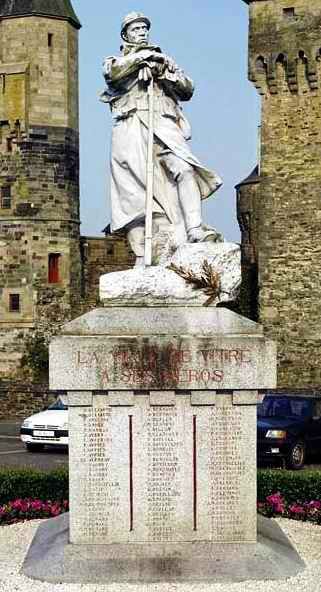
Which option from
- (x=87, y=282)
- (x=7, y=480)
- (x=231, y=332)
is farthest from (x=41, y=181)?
(x=231, y=332)

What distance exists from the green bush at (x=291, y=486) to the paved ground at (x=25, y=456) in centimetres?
778

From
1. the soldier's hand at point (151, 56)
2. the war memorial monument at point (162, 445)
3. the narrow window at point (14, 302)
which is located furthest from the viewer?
the narrow window at point (14, 302)

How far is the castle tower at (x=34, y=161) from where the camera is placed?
45625mm

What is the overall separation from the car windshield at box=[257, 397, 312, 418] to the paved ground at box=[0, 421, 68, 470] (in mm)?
3686

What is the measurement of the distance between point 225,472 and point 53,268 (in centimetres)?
3585

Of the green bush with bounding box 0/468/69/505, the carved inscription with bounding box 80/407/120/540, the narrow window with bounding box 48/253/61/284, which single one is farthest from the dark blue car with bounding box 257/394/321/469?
the narrow window with bounding box 48/253/61/284

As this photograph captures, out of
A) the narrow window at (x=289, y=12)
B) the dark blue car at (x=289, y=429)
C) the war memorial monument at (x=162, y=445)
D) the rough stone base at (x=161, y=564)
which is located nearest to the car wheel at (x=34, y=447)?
the dark blue car at (x=289, y=429)

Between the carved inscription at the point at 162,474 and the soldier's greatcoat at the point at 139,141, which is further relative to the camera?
the soldier's greatcoat at the point at 139,141

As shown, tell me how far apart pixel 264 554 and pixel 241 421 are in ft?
3.64

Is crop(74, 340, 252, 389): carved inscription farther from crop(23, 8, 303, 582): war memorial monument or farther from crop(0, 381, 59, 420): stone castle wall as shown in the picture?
crop(0, 381, 59, 420): stone castle wall

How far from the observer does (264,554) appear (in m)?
10.9

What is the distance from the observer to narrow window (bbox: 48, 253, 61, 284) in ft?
152

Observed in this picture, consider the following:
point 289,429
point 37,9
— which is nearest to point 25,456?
point 289,429

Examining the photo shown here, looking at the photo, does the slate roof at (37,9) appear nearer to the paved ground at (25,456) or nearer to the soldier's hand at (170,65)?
the paved ground at (25,456)
